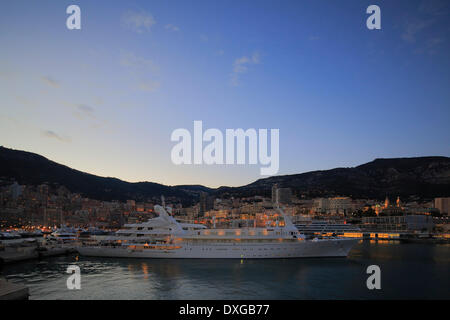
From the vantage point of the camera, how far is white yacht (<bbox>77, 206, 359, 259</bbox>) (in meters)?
30.5

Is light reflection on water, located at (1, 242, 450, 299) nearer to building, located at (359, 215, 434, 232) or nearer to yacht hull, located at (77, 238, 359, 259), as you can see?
yacht hull, located at (77, 238, 359, 259)

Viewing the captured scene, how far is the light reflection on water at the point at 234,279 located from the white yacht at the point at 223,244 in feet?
3.75

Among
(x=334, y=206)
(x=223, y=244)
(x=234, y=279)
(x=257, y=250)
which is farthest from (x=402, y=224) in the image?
(x=234, y=279)

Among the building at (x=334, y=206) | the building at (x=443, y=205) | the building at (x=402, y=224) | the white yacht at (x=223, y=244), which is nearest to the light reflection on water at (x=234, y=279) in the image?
the white yacht at (x=223, y=244)

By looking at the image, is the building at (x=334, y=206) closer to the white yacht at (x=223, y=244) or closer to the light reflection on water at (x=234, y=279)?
the white yacht at (x=223, y=244)

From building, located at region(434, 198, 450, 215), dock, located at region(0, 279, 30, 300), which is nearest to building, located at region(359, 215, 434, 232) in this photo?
building, located at region(434, 198, 450, 215)

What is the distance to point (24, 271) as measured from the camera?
25438 millimetres

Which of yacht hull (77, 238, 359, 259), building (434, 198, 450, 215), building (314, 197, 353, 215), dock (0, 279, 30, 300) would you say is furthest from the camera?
building (314, 197, 353, 215)

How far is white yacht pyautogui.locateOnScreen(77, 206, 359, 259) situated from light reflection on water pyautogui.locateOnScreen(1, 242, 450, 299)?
1.14 meters

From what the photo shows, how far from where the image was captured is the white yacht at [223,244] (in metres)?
30.5

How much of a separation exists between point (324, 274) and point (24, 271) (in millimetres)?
24804

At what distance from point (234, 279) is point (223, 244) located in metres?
9.82

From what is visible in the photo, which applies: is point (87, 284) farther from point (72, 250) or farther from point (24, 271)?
point (72, 250)

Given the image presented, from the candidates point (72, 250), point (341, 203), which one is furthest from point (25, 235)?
point (341, 203)
